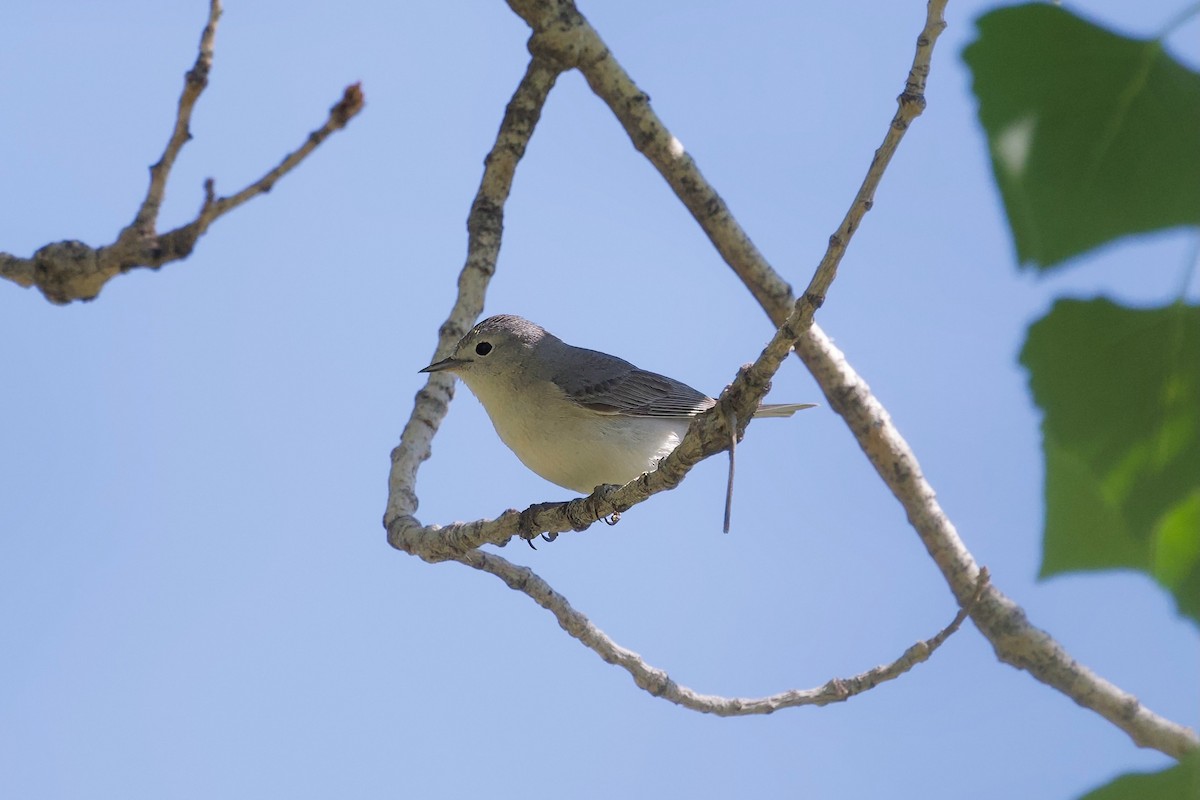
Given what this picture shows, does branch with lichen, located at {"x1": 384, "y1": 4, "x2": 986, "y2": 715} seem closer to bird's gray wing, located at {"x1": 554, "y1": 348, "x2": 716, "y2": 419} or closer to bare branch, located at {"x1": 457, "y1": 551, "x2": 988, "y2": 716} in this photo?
bare branch, located at {"x1": 457, "y1": 551, "x2": 988, "y2": 716}

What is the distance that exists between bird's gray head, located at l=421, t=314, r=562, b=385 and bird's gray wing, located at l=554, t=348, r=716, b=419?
0.79 ft

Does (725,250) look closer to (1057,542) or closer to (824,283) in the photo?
(824,283)

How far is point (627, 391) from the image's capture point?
17.2 ft

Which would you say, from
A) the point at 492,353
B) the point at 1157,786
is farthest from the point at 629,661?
the point at 1157,786

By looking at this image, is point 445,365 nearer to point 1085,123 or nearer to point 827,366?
point 827,366

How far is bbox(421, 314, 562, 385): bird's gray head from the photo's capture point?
5.39m

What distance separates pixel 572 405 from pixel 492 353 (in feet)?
2.10

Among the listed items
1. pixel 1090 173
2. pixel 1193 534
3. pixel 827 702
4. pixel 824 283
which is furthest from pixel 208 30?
pixel 827 702

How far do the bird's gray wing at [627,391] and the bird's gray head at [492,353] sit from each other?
0.24m

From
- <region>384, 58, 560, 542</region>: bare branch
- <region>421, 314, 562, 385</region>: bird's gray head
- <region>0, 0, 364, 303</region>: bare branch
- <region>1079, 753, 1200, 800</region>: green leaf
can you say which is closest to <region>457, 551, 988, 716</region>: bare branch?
<region>384, 58, 560, 542</region>: bare branch

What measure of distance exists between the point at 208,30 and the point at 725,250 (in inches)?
142

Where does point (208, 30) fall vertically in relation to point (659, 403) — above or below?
below

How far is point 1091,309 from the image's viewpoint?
2.19 ft

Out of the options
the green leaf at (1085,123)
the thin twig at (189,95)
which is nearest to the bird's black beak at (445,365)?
the thin twig at (189,95)
